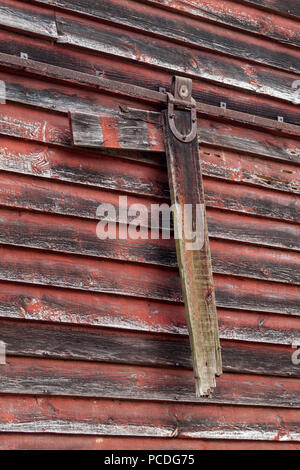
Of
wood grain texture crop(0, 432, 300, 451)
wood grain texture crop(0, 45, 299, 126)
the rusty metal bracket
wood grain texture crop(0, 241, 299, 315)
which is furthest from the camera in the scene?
the rusty metal bracket

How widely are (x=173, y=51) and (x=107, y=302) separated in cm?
160

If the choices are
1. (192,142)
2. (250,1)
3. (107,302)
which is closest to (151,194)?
Result: (192,142)

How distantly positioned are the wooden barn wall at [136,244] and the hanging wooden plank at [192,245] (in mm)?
154

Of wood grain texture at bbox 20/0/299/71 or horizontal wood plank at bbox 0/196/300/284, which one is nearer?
horizontal wood plank at bbox 0/196/300/284

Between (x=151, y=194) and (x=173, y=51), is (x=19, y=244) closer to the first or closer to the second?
(x=151, y=194)

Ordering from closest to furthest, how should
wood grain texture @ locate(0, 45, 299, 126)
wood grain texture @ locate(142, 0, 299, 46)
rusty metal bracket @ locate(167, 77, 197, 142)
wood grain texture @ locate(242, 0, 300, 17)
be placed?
1. wood grain texture @ locate(0, 45, 299, 126)
2. rusty metal bracket @ locate(167, 77, 197, 142)
3. wood grain texture @ locate(142, 0, 299, 46)
4. wood grain texture @ locate(242, 0, 300, 17)

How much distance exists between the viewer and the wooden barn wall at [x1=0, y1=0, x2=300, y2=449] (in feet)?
11.2

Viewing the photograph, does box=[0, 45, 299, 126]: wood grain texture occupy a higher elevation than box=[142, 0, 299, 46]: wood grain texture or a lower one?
lower

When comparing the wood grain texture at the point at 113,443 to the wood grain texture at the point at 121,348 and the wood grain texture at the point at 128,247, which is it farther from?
the wood grain texture at the point at 128,247

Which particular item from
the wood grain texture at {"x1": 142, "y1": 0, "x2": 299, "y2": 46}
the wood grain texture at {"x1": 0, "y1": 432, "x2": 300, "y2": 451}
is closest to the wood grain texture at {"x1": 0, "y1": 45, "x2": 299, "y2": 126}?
the wood grain texture at {"x1": 142, "y1": 0, "x2": 299, "y2": 46}

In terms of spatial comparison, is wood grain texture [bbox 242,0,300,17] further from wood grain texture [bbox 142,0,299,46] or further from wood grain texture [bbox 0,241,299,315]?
wood grain texture [bbox 0,241,299,315]

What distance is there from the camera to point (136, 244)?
3766 mm

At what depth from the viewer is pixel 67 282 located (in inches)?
138

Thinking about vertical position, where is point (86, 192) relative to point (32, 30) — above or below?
below
